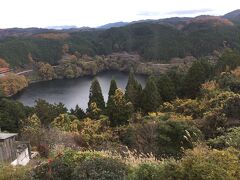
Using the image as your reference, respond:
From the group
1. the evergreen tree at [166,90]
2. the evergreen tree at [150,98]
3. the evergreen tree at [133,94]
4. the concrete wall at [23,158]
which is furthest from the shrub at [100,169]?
the evergreen tree at [166,90]

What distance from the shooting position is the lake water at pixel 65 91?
4828cm

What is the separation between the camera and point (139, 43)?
95.7 meters

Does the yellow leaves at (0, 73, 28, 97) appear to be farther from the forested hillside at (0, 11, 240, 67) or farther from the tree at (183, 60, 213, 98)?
the tree at (183, 60, 213, 98)

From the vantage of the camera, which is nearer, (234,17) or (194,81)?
(194,81)

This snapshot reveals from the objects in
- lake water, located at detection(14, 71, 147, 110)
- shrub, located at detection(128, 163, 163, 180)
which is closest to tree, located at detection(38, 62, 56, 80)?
lake water, located at detection(14, 71, 147, 110)

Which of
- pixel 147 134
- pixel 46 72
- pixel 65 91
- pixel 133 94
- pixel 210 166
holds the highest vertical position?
pixel 210 166

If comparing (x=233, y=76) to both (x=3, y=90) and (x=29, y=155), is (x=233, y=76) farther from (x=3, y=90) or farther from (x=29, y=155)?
(x=3, y=90)

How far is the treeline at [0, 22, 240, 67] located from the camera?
263 feet

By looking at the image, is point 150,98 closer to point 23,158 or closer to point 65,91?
point 23,158

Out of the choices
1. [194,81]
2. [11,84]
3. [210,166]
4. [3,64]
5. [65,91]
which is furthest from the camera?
[3,64]

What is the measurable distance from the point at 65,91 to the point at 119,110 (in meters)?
32.1

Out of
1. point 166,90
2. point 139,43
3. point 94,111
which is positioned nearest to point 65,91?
point 166,90

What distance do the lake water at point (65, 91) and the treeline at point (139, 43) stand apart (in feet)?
48.5

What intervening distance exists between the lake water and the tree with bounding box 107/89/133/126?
50.5 ft
